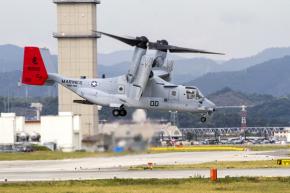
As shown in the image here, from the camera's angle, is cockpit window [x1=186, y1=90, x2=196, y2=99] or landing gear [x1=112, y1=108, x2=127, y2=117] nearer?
landing gear [x1=112, y1=108, x2=127, y2=117]

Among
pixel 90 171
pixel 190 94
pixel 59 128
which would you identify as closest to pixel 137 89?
pixel 190 94

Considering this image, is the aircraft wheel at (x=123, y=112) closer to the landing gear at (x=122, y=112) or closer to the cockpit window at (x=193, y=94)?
the landing gear at (x=122, y=112)

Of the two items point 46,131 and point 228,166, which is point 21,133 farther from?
point 228,166

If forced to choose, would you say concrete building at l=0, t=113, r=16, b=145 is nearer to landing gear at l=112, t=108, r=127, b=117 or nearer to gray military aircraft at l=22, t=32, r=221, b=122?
gray military aircraft at l=22, t=32, r=221, b=122

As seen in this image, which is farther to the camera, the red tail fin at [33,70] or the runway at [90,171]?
the runway at [90,171]

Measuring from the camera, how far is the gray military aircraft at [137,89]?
76.2 meters

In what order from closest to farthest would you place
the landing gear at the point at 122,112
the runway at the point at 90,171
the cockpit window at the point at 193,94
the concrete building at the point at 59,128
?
the landing gear at the point at 122,112 < the cockpit window at the point at 193,94 < the runway at the point at 90,171 < the concrete building at the point at 59,128

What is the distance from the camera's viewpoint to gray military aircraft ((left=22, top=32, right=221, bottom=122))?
250 ft

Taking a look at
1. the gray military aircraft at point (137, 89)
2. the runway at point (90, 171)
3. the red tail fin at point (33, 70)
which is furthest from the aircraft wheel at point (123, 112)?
the red tail fin at point (33, 70)

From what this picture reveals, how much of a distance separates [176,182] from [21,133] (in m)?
95.5

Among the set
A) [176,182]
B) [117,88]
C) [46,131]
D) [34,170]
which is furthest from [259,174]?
[46,131]

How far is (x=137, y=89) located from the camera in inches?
3002

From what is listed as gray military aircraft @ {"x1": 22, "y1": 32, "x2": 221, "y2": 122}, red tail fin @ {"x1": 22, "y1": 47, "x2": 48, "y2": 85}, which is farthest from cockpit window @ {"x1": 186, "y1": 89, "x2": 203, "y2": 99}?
red tail fin @ {"x1": 22, "y1": 47, "x2": 48, "y2": 85}

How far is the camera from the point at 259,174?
86812 millimetres
